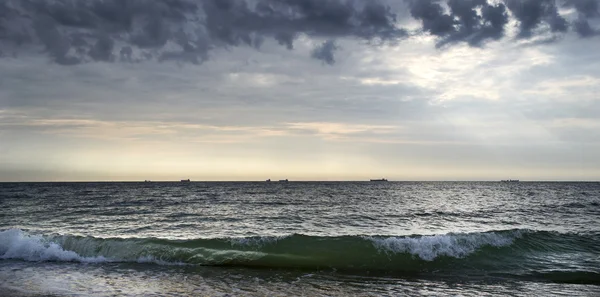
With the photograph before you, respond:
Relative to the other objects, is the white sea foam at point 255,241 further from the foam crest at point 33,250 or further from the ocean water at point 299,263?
the foam crest at point 33,250

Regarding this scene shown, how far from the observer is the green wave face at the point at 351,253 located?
17.5m

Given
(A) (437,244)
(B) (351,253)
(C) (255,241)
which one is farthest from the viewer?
(C) (255,241)

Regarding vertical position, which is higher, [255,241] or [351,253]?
[255,241]

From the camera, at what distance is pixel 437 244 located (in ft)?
64.0

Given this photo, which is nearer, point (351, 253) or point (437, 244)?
point (351, 253)

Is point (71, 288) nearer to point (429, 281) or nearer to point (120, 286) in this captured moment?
point (120, 286)

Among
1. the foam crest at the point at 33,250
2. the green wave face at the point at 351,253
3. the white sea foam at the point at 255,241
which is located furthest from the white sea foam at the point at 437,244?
the foam crest at the point at 33,250

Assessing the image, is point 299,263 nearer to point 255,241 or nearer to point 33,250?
point 255,241

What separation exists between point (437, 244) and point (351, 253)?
4281 mm

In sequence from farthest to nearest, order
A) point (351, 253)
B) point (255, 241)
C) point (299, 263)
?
1. point (255, 241)
2. point (351, 253)
3. point (299, 263)

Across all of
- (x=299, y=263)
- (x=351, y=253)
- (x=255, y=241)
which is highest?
(x=255, y=241)

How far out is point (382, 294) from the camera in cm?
1232

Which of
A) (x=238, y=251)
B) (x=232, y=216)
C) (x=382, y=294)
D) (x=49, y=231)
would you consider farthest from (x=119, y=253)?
(x=232, y=216)

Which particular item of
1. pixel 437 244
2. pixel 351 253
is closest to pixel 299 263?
pixel 351 253
